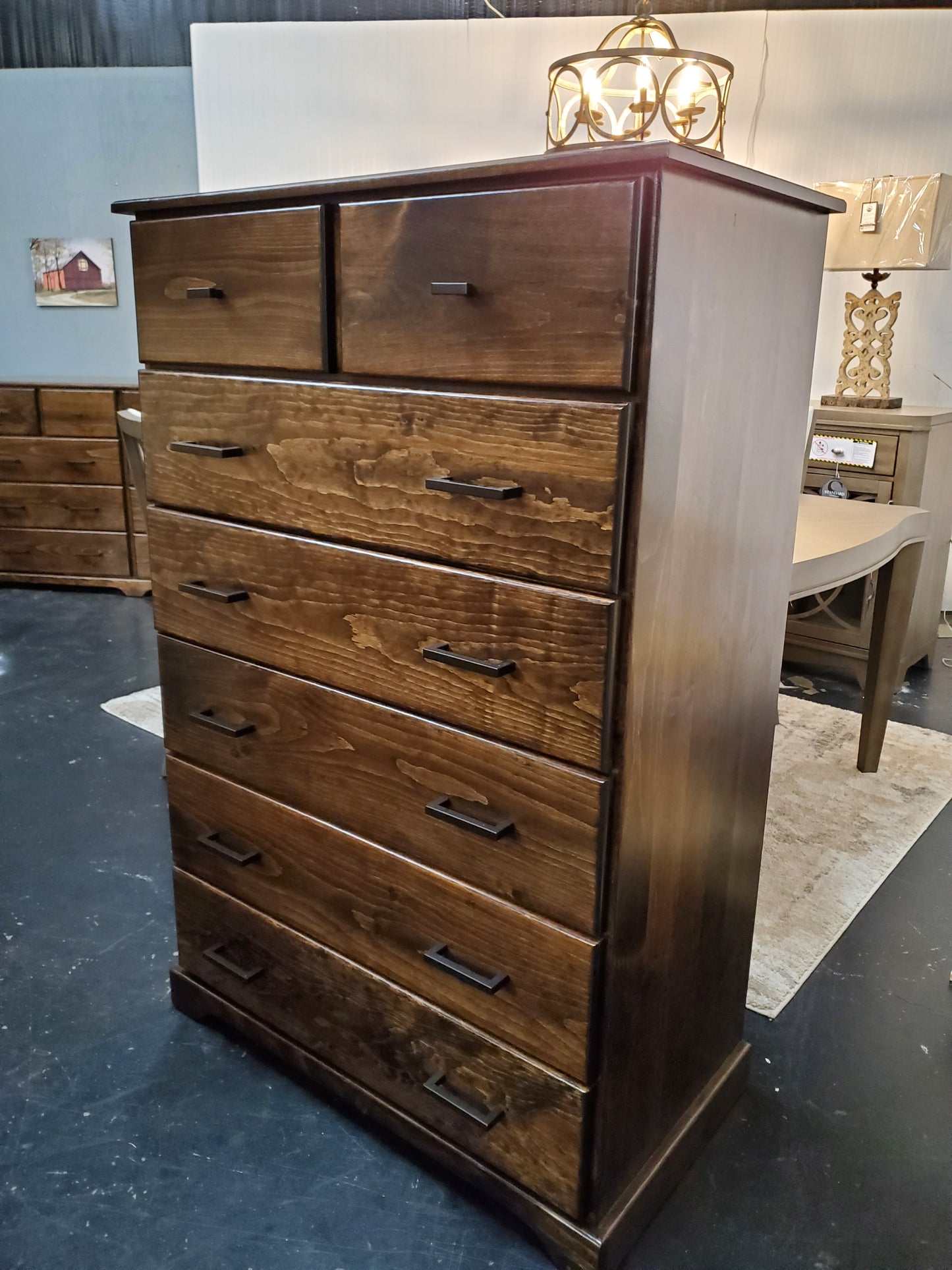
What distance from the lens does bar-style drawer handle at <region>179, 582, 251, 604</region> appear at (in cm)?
Result: 140

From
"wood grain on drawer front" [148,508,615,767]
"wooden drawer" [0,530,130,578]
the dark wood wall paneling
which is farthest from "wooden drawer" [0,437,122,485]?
"wood grain on drawer front" [148,508,615,767]

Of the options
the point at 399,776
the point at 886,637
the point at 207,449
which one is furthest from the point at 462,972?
the point at 886,637

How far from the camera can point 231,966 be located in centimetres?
157

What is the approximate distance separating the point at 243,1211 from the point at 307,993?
294 mm

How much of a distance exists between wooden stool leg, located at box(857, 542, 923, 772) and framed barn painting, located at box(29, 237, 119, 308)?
403 cm

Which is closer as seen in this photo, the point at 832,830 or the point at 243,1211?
the point at 243,1211

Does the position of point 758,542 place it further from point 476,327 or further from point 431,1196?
point 431,1196

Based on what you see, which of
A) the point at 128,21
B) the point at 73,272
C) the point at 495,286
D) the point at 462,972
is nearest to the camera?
the point at 495,286

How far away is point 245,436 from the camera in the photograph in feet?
4.38

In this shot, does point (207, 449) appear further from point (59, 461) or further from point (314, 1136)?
point (59, 461)

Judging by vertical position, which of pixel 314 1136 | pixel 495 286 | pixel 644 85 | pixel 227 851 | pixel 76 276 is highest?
pixel 644 85

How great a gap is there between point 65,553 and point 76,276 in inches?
58.6

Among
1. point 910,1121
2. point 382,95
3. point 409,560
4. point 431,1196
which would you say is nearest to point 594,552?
point 409,560

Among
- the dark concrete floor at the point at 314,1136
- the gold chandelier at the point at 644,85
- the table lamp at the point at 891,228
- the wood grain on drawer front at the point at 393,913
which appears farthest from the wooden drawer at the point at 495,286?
the table lamp at the point at 891,228
